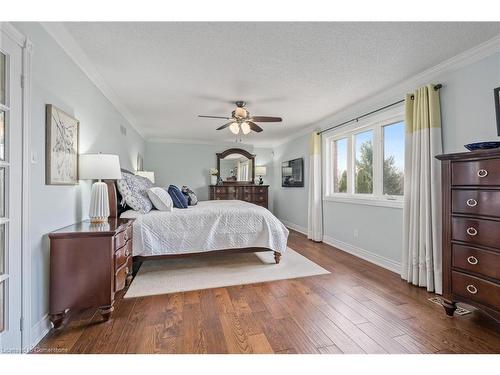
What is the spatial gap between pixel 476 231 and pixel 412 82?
1.84 m

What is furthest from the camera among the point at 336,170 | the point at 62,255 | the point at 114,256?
the point at 336,170

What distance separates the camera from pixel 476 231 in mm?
1758

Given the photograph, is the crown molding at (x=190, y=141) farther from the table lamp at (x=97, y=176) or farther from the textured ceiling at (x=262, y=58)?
the table lamp at (x=97, y=176)

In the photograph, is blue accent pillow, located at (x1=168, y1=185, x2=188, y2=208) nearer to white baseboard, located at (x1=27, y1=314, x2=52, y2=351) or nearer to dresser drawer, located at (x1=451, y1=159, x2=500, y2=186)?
white baseboard, located at (x1=27, y1=314, x2=52, y2=351)

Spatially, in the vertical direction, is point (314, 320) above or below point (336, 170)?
below

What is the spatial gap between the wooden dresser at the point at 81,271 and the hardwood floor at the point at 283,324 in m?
0.19

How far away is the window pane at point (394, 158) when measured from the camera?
10.2 ft

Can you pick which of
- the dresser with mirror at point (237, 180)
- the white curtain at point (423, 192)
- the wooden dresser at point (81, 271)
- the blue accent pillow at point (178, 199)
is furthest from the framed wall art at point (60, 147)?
the dresser with mirror at point (237, 180)

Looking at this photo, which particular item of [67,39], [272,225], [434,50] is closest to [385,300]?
[272,225]

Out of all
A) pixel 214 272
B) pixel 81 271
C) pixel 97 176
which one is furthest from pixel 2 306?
pixel 214 272

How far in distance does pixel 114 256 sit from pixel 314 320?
1666 millimetres

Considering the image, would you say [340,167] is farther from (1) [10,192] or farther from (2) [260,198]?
(1) [10,192]

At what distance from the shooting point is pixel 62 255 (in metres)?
1.73
